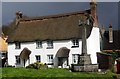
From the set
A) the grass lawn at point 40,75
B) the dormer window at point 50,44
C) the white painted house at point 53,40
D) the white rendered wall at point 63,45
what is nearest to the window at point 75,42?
the white painted house at point 53,40

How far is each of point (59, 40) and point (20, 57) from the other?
25.2 feet

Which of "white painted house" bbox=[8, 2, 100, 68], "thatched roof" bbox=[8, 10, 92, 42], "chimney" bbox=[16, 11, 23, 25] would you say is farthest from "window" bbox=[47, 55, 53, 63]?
"chimney" bbox=[16, 11, 23, 25]

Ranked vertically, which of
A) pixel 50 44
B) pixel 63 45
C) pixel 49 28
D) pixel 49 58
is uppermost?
pixel 49 28

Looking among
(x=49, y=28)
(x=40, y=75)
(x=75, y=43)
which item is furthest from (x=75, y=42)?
(x=40, y=75)

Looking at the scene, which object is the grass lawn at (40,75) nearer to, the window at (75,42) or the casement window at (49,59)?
the window at (75,42)

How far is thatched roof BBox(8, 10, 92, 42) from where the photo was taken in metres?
51.1

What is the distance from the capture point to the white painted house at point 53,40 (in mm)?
49906

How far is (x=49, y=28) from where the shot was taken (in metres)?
54.4

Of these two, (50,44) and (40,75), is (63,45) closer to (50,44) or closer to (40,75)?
(50,44)

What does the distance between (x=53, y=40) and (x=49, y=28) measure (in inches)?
134

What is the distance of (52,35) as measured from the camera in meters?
52.4

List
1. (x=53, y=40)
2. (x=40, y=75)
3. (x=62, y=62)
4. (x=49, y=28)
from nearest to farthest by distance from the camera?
(x=40, y=75), (x=62, y=62), (x=53, y=40), (x=49, y=28)

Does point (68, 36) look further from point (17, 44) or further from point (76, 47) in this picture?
point (17, 44)

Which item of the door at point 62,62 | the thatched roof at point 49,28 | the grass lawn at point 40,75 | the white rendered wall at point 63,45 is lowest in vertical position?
the grass lawn at point 40,75
